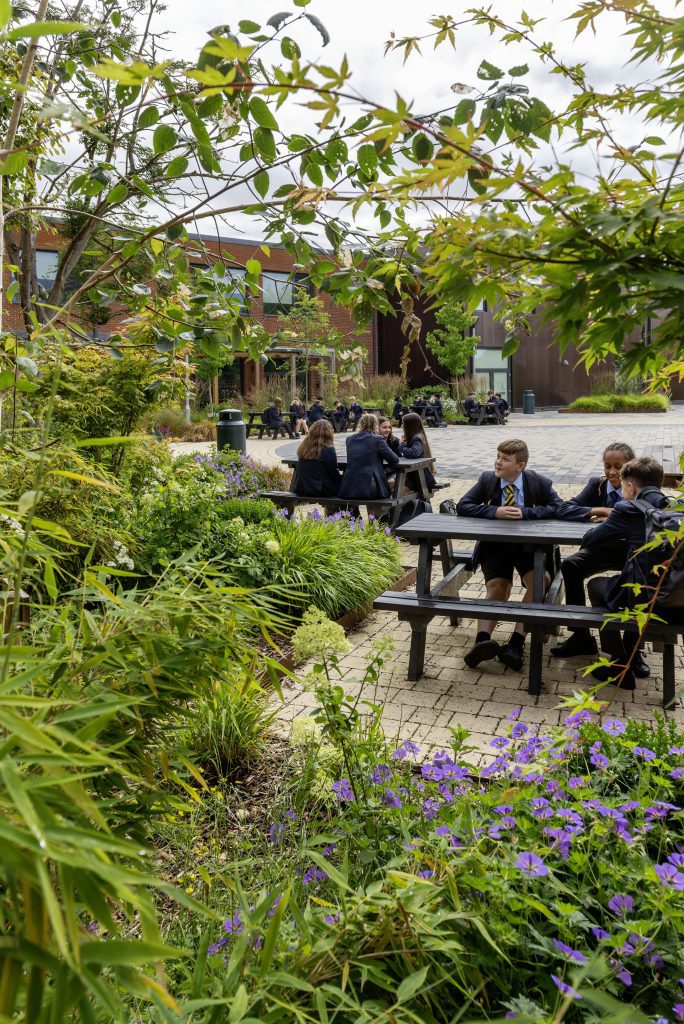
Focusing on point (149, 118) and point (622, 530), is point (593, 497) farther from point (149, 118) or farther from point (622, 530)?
point (149, 118)

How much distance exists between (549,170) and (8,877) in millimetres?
1174

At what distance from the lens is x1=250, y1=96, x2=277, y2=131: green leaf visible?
170 centimetres

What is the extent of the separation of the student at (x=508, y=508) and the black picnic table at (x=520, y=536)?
0.10 meters

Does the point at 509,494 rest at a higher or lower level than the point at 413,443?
lower

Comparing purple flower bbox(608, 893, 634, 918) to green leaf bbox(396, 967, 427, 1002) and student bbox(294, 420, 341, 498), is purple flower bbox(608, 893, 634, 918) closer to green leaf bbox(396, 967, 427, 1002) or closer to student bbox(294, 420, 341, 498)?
green leaf bbox(396, 967, 427, 1002)

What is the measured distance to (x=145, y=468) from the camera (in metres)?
7.02

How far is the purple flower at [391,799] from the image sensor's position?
2.34m

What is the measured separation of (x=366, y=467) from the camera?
28.1 feet

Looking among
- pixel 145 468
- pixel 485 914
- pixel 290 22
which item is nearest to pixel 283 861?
pixel 485 914

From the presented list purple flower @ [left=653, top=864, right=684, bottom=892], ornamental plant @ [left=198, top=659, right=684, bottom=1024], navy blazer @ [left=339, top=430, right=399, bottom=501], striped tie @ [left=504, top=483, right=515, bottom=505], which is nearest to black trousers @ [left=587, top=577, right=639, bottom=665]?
striped tie @ [left=504, top=483, right=515, bottom=505]

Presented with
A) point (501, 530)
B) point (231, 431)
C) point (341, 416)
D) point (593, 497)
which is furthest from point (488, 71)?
point (341, 416)

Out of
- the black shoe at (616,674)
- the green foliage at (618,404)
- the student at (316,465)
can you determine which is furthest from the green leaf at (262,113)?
the green foliage at (618,404)

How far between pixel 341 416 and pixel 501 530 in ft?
90.0

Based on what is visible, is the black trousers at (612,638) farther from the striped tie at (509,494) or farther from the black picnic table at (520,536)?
the striped tie at (509,494)
